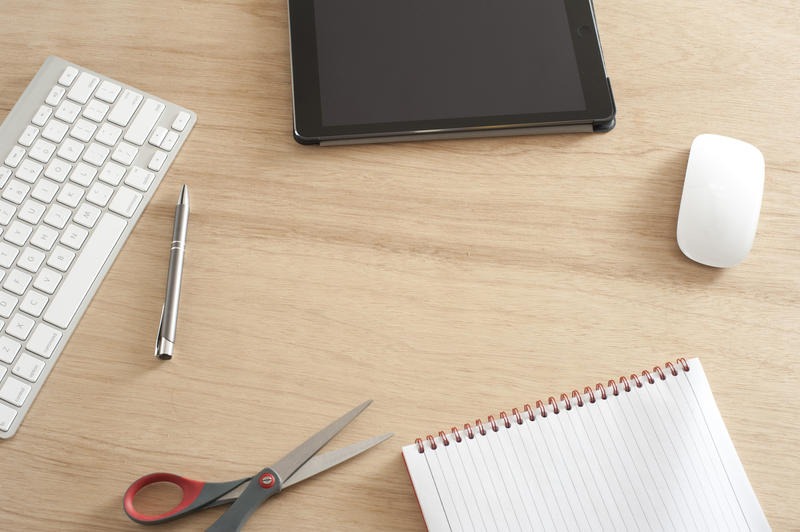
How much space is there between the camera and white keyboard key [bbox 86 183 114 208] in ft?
1.98

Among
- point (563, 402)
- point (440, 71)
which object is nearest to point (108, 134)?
point (440, 71)

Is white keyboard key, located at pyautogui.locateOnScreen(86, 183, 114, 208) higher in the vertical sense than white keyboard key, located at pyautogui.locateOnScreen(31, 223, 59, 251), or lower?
higher

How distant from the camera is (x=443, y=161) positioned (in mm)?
651

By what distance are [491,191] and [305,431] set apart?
1.02 feet

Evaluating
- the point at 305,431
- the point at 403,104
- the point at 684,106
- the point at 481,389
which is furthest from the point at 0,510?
the point at 684,106

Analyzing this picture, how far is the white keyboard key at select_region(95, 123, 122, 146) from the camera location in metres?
0.62

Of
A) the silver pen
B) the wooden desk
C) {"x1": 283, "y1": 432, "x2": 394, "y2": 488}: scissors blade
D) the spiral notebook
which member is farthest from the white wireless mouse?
the silver pen

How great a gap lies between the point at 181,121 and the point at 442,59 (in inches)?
11.5

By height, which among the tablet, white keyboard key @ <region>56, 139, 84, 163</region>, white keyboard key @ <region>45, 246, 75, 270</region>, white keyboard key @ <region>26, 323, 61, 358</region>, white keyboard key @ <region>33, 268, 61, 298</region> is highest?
the tablet

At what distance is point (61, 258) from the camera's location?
58cm

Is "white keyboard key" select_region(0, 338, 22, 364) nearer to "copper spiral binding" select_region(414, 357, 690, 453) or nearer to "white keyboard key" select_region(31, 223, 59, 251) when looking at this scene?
"white keyboard key" select_region(31, 223, 59, 251)

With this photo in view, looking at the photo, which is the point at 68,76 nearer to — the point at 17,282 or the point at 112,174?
the point at 112,174

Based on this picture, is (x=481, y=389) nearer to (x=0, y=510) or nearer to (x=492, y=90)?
(x=492, y=90)

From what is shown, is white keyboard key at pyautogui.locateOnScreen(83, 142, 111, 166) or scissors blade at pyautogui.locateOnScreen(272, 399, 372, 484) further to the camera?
white keyboard key at pyautogui.locateOnScreen(83, 142, 111, 166)
